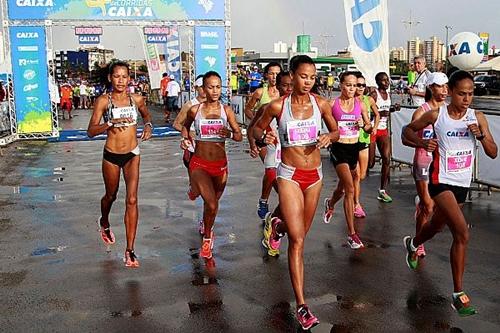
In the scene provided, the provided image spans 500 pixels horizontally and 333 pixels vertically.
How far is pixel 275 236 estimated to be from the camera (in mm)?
6254

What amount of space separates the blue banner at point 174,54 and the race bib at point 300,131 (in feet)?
91.6

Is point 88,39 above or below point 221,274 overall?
above

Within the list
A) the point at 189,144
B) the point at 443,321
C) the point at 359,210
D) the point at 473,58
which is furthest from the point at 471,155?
the point at 473,58

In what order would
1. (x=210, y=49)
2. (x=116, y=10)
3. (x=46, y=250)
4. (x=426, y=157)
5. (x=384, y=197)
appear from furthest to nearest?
(x=210, y=49) → (x=116, y=10) → (x=384, y=197) → (x=46, y=250) → (x=426, y=157)

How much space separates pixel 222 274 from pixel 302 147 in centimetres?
166

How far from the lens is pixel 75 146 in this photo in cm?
1770

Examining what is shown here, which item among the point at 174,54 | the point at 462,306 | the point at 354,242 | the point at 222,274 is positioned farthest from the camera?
the point at 174,54

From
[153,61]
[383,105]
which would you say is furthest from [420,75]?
[153,61]

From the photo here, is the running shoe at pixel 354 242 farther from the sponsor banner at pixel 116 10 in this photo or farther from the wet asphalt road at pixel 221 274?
the sponsor banner at pixel 116 10

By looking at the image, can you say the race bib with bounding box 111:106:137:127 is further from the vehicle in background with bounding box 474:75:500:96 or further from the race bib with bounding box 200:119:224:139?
the vehicle in background with bounding box 474:75:500:96

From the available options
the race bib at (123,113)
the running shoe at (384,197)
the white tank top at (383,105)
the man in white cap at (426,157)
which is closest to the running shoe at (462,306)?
the man in white cap at (426,157)

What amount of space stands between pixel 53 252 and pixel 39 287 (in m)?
1.21

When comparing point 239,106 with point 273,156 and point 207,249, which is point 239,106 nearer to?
point 273,156

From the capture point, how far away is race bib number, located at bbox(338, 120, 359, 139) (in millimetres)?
6984
